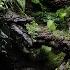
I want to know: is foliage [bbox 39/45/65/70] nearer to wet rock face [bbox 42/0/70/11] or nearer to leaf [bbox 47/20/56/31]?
leaf [bbox 47/20/56/31]

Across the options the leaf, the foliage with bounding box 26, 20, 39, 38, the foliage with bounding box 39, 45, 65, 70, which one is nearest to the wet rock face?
the leaf

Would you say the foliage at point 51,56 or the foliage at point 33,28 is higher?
the foliage at point 33,28

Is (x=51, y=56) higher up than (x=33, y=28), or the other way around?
(x=33, y=28)

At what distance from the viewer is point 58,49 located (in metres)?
6.26

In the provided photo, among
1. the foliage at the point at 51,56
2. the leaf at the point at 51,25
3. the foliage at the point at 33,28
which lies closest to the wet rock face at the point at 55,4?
the leaf at the point at 51,25

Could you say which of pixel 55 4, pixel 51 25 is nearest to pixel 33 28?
pixel 51 25

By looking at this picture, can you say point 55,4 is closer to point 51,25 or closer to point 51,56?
point 51,25

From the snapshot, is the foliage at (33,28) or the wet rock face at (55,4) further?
the wet rock face at (55,4)

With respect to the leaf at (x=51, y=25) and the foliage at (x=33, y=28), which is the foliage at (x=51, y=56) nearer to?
the foliage at (x=33, y=28)

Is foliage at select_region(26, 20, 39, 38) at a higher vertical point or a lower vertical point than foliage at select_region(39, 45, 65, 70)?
higher

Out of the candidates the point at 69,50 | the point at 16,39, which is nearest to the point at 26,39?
the point at 16,39

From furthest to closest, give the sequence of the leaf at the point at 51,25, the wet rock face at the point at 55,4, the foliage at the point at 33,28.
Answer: the wet rock face at the point at 55,4 → the leaf at the point at 51,25 → the foliage at the point at 33,28

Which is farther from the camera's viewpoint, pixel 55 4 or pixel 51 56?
pixel 55 4

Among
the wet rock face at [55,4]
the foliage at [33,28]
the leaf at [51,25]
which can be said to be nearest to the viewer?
the foliage at [33,28]
